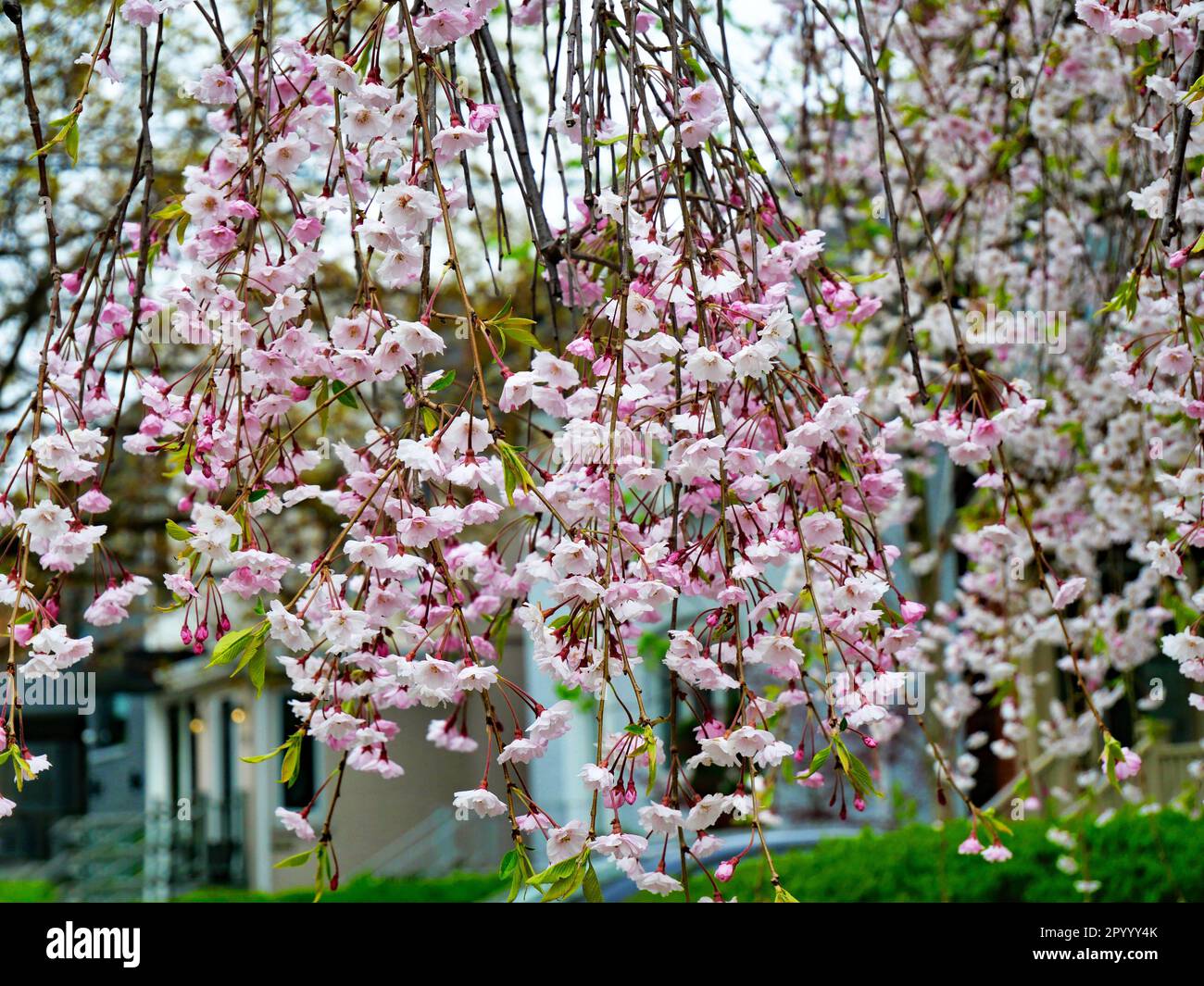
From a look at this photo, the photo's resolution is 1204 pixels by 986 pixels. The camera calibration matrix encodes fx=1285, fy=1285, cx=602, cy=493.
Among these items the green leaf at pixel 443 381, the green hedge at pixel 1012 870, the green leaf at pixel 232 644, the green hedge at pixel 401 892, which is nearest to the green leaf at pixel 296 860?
the green leaf at pixel 232 644

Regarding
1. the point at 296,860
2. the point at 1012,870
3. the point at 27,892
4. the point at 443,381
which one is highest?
the point at 443,381

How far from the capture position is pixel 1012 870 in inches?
189

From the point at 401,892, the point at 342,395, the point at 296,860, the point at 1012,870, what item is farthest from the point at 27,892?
the point at 342,395

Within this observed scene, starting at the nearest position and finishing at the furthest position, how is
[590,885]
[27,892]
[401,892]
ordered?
1. [590,885]
2. [401,892]
3. [27,892]

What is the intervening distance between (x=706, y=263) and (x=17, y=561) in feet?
3.15

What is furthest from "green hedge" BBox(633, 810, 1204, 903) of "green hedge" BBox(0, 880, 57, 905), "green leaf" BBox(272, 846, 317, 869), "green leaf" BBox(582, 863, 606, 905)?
"green hedge" BBox(0, 880, 57, 905)

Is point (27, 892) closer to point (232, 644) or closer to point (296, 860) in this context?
point (296, 860)

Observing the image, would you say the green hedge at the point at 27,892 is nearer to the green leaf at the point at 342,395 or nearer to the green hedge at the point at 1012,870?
the green hedge at the point at 1012,870

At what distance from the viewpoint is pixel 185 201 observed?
5.54ft

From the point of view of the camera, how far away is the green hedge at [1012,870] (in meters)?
4.49

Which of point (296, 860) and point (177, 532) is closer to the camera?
point (177, 532)

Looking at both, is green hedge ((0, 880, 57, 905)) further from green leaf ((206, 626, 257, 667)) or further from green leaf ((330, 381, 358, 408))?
green leaf ((206, 626, 257, 667))
